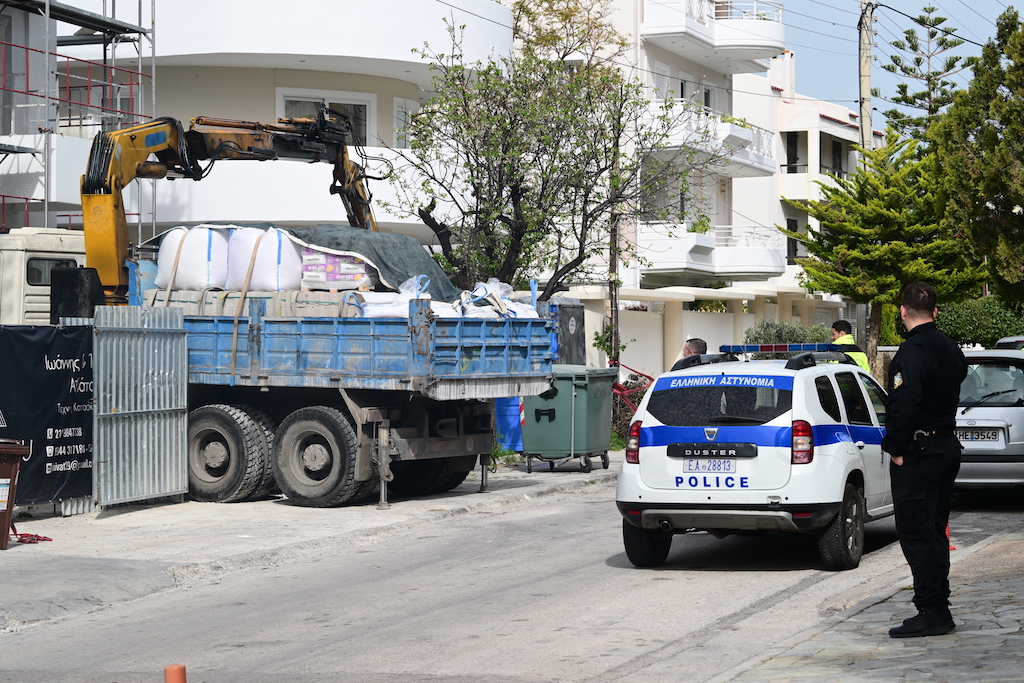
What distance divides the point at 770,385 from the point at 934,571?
9.85 ft

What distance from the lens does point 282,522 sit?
524 inches

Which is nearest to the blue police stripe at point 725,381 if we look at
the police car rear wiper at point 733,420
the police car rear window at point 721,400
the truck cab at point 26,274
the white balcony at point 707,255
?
the police car rear window at point 721,400

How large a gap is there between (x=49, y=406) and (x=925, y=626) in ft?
30.3

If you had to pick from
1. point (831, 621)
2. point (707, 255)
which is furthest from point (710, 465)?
point (707, 255)

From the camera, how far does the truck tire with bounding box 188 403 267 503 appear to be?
14.6 m

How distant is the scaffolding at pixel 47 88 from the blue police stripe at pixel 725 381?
15001mm

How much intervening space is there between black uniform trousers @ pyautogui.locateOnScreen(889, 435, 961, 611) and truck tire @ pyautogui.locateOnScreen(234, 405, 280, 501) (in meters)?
8.86

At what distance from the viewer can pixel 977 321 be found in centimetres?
4222

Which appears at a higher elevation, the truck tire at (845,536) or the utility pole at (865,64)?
the utility pole at (865,64)

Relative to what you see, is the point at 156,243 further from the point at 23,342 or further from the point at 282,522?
the point at 282,522

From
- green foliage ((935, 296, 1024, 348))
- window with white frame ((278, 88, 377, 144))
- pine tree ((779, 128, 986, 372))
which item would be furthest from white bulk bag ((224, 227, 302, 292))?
green foliage ((935, 296, 1024, 348))

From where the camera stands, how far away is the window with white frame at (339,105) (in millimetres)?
27734

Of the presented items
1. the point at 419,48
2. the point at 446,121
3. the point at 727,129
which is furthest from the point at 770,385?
the point at 727,129

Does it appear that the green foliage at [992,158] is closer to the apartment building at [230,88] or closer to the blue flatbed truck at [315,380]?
the blue flatbed truck at [315,380]
